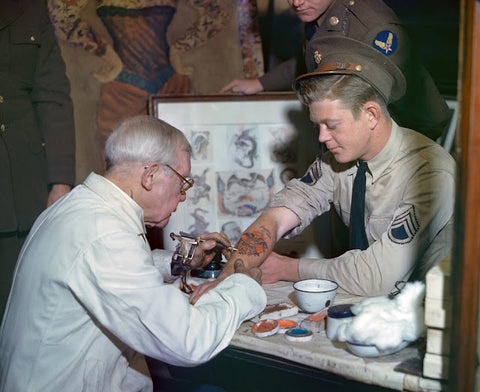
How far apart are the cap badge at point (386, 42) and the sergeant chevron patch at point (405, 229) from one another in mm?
857

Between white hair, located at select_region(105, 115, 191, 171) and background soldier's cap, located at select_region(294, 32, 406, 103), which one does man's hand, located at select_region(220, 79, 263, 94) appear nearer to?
background soldier's cap, located at select_region(294, 32, 406, 103)

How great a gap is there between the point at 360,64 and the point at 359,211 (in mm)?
665

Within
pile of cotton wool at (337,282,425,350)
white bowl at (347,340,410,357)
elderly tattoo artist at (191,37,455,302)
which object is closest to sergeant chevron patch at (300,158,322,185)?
elderly tattoo artist at (191,37,455,302)

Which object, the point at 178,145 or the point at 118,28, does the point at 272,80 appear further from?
the point at 178,145

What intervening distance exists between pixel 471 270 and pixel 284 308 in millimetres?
826

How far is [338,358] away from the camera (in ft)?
5.21

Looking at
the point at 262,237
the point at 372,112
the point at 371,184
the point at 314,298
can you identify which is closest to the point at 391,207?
the point at 371,184

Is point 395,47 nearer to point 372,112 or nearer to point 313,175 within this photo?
point 372,112

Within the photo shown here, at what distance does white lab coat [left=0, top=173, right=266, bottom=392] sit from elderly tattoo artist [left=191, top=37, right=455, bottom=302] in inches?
21.9

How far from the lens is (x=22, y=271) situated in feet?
5.96

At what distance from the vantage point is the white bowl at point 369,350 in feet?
5.11

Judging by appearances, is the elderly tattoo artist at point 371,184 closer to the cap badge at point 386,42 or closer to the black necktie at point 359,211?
the black necktie at point 359,211

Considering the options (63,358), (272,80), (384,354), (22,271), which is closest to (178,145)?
(22,271)

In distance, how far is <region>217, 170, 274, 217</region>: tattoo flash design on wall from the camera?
3.62m
